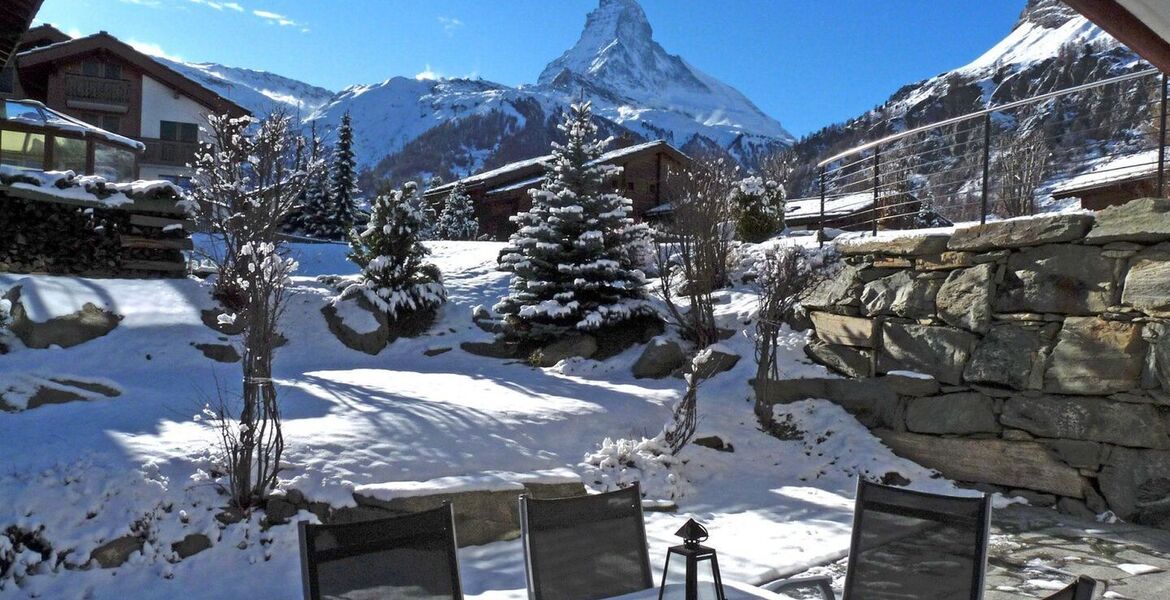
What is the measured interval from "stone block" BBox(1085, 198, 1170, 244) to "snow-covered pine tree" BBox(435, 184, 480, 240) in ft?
67.0

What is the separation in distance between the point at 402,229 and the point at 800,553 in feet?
30.2

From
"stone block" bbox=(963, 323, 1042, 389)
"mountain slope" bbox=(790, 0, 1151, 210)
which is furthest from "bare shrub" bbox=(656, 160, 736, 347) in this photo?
"mountain slope" bbox=(790, 0, 1151, 210)

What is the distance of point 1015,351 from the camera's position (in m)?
7.18

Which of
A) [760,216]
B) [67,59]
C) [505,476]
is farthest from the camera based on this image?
[67,59]

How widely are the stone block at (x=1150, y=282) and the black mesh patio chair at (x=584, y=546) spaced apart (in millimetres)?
5416

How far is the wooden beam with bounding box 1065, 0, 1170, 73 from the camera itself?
1.99 metres

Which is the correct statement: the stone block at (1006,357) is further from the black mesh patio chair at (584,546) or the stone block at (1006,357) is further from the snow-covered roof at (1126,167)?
the black mesh patio chair at (584,546)

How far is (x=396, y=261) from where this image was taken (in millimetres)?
12781

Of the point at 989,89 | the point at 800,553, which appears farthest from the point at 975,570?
the point at 989,89

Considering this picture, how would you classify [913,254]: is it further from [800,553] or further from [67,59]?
[67,59]

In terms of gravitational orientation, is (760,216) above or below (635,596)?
above

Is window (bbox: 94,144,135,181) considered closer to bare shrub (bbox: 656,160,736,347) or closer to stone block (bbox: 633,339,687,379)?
bare shrub (bbox: 656,160,736,347)

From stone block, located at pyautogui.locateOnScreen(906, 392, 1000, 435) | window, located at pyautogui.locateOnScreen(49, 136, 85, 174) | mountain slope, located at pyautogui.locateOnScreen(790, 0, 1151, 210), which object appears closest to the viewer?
stone block, located at pyautogui.locateOnScreen(906, 392, 1000, 435)

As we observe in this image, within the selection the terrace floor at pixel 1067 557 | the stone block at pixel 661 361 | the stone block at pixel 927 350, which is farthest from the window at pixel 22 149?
the terrace floor at pixel 1067 557
